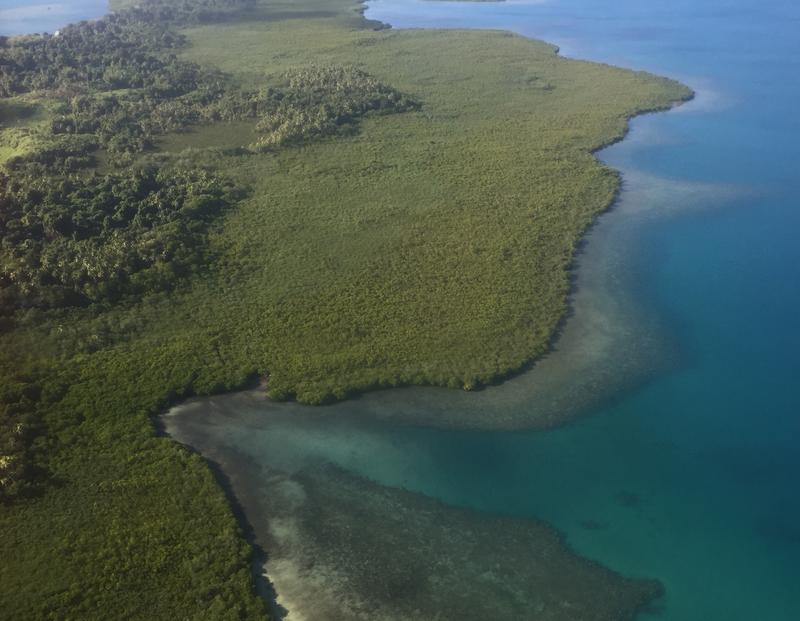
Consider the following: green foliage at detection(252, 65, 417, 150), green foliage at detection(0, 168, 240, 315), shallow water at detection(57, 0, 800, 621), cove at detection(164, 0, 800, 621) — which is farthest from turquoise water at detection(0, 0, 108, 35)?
cove at detection(164, 0, 800, 621)

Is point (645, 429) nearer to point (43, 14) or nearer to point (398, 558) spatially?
point (398, 558)

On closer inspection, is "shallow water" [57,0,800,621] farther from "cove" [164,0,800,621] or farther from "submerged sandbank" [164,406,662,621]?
"submerged sandbank" [164,406,662,621]

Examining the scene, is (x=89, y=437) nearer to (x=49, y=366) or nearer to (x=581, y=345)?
(x=49, y=366)

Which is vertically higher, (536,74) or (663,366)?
(536,74)

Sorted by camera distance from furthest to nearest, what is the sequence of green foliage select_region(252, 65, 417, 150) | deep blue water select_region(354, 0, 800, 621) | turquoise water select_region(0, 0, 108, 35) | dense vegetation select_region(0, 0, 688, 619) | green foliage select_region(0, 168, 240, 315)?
turquoise water select_region(0, 0, 108, 35), green foliage select_region(252, 65, 417, 150), green foliage select_region(0, 168, 240, 315), deep blue water select_region(354, 0, 800, 621), dense vegetation select_region(0, 0, 688, 619)

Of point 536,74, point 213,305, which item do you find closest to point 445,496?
point 213,305

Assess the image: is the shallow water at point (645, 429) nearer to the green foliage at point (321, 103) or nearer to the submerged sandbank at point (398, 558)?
the submerged sandbank at point (398, 558)
